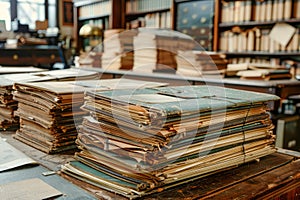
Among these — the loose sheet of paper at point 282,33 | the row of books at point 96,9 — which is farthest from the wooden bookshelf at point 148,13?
the loose sheet of paper at point 282,33

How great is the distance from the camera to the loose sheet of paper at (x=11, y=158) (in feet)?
2.70

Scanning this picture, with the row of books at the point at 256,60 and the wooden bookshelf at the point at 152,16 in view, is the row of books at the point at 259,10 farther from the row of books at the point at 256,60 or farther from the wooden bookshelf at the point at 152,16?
the row of books at the point at 256,60

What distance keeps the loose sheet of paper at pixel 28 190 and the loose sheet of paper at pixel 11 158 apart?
0.37 feet

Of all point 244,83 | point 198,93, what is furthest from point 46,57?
point 198,93

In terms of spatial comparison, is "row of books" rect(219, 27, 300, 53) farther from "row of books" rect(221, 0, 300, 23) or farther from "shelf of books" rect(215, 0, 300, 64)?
"row of books" rect(221, 0, 300, 23)

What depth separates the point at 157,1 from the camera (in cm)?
461

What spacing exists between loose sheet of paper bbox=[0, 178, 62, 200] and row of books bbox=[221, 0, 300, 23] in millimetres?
3314

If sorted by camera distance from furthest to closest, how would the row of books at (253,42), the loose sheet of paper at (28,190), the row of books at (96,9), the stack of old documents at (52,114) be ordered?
1. the row of books at (96,9)
2. the row of books at (253,42)
3. the stack of old documents at (52,114)
4. the loose sheet of paper at (28,190)

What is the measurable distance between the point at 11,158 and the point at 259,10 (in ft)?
11.0

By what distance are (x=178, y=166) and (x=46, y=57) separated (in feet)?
9.92

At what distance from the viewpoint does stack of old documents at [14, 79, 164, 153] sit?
0.94 m

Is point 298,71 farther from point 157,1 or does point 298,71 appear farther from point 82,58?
point 82,58

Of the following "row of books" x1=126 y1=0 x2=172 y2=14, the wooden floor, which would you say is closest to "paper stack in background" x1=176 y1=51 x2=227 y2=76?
"row of books" x1=126 y1=0 x2=172 y2=14

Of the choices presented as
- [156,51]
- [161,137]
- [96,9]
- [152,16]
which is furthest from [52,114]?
[96,9]
